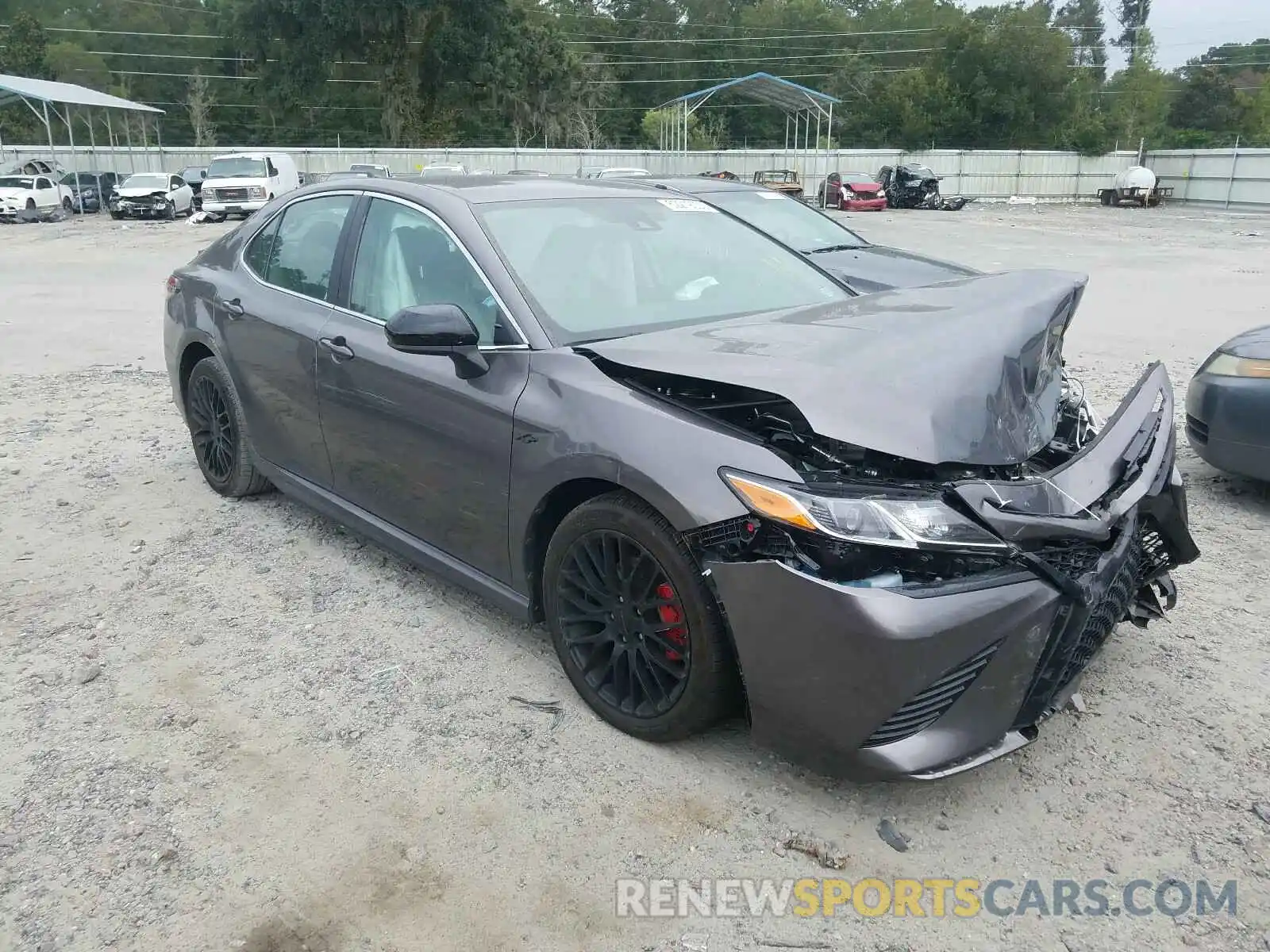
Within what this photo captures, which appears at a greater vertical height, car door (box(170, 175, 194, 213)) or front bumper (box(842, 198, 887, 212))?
car door (box(170, 175, 194, 213))

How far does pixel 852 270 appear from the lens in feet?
26.6

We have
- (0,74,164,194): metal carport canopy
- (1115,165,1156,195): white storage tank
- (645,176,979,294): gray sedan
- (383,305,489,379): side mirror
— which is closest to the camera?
(383,305,489,379): side mirror

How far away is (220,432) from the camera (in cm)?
511

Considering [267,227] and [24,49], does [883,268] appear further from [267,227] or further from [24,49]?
[24,49]

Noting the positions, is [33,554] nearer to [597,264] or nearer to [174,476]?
[174,476]

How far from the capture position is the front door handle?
3873 millimetres

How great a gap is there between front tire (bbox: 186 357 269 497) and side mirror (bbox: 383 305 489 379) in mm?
1934

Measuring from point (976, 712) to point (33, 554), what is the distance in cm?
426

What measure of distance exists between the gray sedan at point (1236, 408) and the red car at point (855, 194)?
32112mm

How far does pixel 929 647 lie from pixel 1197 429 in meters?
3.56

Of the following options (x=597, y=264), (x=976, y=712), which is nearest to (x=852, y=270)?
(x=597, y=264)

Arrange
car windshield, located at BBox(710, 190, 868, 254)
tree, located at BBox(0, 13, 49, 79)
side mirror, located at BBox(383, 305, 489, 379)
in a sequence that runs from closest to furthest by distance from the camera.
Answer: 1. side mirror, located at BBox(383, 305, 489, 379)
2. car windshield, located at BBox(710, 190, 868, 254)
3. tree, located at BBox(0, 13, 49, 79)

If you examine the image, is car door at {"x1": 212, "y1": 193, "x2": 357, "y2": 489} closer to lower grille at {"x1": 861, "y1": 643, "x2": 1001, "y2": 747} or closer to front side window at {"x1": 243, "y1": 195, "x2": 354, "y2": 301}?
front side window at {"x1": 243, "y1": 195, "x2": 354, "y2": 301}

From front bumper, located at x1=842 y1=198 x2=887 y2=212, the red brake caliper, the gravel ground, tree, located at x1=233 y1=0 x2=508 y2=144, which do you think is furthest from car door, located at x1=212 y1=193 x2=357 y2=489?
tree, located at x1=233 y1=0 x2=508 y2=144
